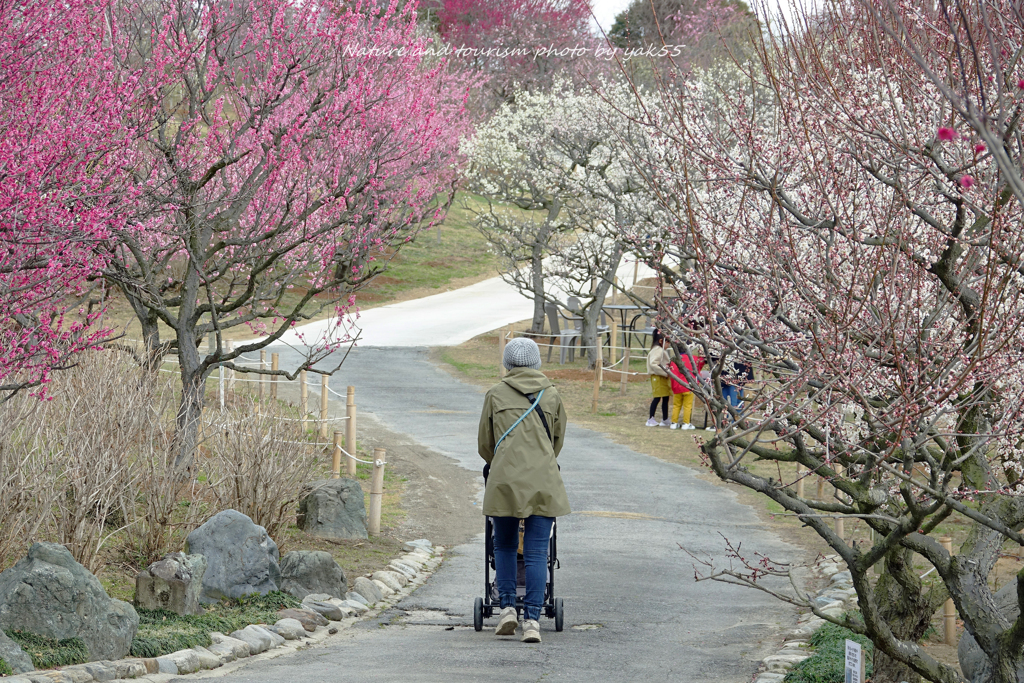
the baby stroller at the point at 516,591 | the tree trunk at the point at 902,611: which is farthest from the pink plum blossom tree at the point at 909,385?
the baby stroller at the point at 516,591

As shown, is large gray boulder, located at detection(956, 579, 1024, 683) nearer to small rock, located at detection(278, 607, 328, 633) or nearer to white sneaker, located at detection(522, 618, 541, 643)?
white sneaker, located at detection(522, 618, 541, 643)

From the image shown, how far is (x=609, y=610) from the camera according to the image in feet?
27.3

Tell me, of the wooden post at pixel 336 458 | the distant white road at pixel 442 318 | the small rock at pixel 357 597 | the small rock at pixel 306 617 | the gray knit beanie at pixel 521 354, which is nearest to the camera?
the gray knit beanie at pixel 521 354

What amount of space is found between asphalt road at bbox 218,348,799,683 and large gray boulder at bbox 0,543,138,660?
751 millimetres

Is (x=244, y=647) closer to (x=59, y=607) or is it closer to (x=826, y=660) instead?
(x=59, y=607)

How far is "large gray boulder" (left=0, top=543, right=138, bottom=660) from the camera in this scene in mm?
5945

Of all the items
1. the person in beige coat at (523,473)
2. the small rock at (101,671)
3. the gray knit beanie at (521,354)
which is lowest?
the small rock at (101,671)

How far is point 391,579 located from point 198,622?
233cm

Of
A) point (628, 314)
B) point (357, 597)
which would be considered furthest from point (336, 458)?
point (628, 314)

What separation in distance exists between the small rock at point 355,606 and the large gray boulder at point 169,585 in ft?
4.21

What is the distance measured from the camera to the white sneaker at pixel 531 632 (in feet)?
22.0

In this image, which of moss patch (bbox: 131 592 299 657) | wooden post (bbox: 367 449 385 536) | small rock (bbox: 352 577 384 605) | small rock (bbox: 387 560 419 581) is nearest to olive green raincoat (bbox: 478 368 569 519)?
moss patch (bbox: 131 592 299 657)

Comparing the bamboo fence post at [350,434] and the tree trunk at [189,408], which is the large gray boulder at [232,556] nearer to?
the tree trunk at [189,408]

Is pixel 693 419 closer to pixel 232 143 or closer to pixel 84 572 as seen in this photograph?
pixel 232 143
